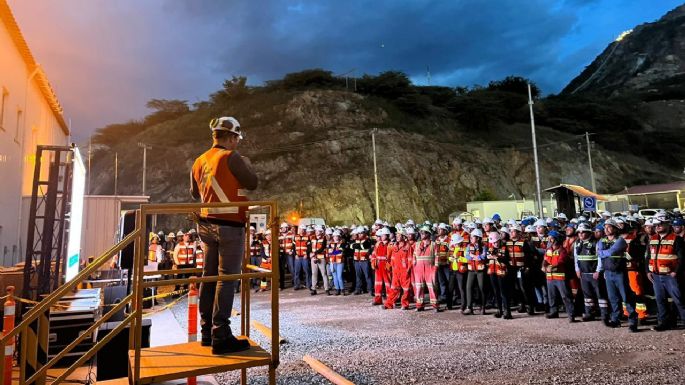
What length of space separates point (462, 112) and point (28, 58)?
49410 mm

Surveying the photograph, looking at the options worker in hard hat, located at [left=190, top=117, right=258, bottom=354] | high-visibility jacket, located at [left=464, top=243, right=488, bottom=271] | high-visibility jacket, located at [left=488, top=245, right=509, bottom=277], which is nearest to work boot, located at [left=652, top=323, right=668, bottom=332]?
high-visibility jacket, located at [left=488, top=245, right=509, bottom=277]

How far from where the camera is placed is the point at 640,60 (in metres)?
110

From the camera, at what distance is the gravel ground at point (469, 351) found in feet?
18.1

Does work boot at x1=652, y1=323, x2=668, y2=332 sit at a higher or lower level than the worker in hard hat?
lower

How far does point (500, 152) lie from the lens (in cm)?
4772

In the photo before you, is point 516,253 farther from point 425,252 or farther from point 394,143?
point 394,143

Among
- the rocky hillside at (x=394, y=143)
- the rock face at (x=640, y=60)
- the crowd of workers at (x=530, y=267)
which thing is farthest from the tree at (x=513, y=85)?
the crowd of workers at (x=530, y=267)

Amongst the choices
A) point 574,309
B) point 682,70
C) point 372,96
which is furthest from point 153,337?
point 682,70

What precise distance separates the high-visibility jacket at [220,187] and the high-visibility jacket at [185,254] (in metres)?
12.1

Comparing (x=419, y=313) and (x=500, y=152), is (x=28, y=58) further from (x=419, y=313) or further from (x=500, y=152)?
(x=500, y=152)

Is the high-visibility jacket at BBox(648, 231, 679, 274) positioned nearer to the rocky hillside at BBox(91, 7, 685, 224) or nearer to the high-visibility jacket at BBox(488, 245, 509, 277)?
the high-visibility jacket at BBox(488, 245, 509, 277)

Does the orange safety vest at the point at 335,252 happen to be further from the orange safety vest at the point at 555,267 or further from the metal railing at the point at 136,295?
the metal railing at the point at 136,295

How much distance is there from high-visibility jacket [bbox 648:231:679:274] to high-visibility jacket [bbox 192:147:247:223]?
8.04 metres

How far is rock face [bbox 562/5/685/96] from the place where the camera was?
331ft
